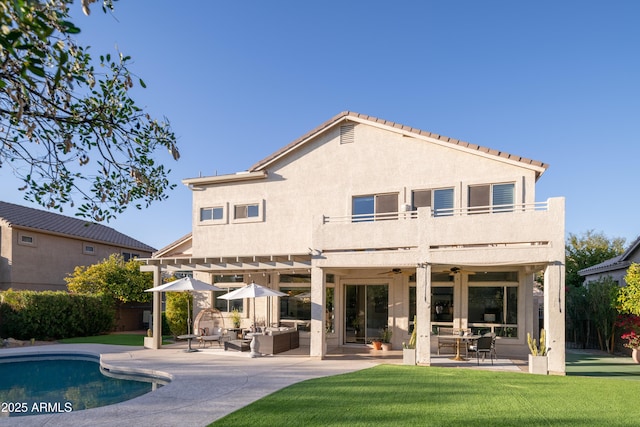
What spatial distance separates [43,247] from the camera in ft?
95.7

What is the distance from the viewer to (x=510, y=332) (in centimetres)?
1711

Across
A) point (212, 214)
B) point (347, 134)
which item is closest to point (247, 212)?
point (212, 214)

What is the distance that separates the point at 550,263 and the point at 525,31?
9.31 metres

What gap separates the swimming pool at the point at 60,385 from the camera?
428 inches

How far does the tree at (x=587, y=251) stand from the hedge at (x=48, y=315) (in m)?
33.4

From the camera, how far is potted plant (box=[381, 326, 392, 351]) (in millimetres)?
18172

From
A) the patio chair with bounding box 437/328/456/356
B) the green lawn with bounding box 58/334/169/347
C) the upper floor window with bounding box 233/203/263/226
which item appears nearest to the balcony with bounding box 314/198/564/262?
the patio chair with bounding box 437/328/456/356

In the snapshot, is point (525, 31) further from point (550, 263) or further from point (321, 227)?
point (321, 227)

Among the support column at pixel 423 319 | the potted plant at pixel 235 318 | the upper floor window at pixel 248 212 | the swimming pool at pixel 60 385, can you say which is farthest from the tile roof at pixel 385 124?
the swimming pool at pixel 60 385

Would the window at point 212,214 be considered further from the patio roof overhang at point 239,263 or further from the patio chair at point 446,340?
the patio chair at point 446,340

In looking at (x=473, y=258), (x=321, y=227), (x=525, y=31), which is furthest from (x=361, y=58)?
(x=473, y=258)

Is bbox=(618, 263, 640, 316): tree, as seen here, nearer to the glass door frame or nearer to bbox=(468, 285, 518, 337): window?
bbox=(468, 285, 518, 337): window

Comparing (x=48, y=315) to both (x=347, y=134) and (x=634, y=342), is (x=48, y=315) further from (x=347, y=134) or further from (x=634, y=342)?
(x=634, y=342)

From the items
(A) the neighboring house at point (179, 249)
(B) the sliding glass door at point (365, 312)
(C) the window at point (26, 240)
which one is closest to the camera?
(B) the sliding glass door at point (365, 312)
